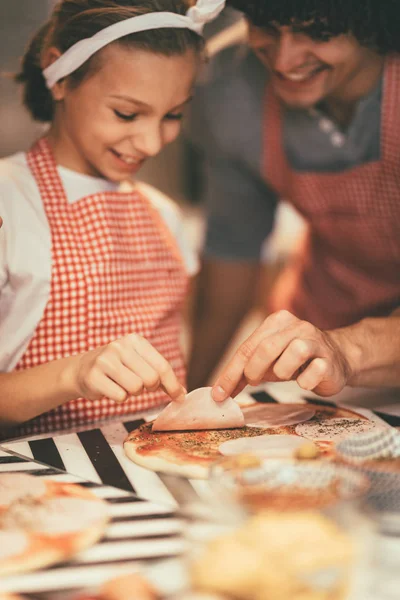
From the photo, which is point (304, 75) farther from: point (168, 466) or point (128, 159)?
point (168, 466)

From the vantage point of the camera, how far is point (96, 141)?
1179mm

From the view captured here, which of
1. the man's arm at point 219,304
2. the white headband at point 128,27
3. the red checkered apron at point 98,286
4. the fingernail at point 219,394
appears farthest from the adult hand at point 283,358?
the man's arm at point 219,304

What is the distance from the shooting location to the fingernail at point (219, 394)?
1025 mm

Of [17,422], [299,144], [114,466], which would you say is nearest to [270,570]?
[114,466]

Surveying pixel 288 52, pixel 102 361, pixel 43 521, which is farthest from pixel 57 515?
pixel 288 52

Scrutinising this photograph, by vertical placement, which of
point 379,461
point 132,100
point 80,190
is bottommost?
point 379,461

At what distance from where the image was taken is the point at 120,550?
2.21 ft

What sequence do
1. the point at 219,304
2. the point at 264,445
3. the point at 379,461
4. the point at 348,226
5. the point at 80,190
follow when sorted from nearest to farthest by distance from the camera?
the point at 379,461 → the point at 264,445 → the point at 80,190 → the point at 348,226 → the point at 219,304

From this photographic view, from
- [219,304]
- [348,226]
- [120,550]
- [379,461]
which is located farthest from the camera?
[219,304]

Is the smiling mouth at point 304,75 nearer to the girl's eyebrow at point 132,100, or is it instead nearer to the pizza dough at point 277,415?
the girl's eyebrow at point 132,100

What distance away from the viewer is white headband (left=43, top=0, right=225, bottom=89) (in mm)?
1124

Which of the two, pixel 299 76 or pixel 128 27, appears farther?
pixel 299 76

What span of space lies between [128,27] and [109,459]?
0.64 metres

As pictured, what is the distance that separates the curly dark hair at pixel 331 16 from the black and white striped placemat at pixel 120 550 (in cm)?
82
